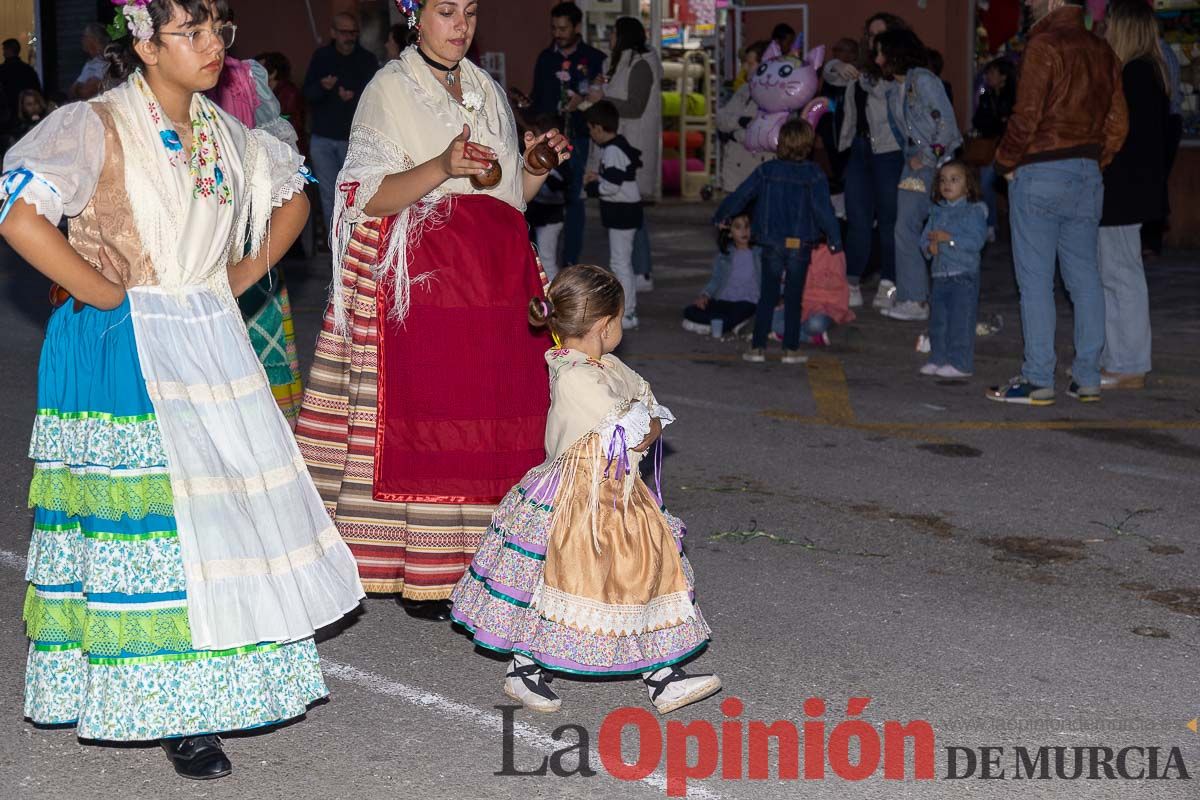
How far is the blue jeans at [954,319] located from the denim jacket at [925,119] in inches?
77.1

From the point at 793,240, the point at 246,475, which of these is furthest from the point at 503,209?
the point at 793,240

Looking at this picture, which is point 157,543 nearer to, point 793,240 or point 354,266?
point 354,266

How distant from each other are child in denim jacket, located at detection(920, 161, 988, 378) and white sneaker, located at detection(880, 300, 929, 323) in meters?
1.88

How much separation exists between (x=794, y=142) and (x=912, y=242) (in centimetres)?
205

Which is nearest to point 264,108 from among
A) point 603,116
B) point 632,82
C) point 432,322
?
point 432,322

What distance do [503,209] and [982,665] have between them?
2116 mm

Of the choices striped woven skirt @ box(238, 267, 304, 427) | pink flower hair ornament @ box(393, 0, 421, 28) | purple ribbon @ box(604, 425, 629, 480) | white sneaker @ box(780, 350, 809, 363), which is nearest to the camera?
purple ribbon @ box(604, 425, 629, 480)

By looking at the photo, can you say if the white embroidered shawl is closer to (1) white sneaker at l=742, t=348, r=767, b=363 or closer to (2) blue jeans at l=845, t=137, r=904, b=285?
(1) white sneaker at l=742, t=348, r=767, b=363

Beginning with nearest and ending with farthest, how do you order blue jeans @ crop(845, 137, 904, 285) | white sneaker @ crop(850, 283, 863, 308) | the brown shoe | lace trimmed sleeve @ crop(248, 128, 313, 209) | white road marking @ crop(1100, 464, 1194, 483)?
lace trimmed sleeve @ crop(248, 128, 313, 209), white road marking @ crop(1100, 464, 1194, 483), the brown shoe, blue jeans @ crop(845, 137, 904, 285), white sneaker @ crop(850, 283, 863, 308)

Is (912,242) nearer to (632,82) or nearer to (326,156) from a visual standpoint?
(632,82)

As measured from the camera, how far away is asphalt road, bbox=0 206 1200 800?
4.23 m

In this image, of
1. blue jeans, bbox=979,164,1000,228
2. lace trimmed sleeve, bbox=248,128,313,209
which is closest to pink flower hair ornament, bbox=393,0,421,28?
lace trimmed sleeve, bbox=248,128,313,209

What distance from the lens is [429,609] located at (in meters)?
5.41

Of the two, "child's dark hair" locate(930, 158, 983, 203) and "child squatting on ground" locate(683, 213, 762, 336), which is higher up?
"child's dark hair" locate(930, 158, 983, 203)
